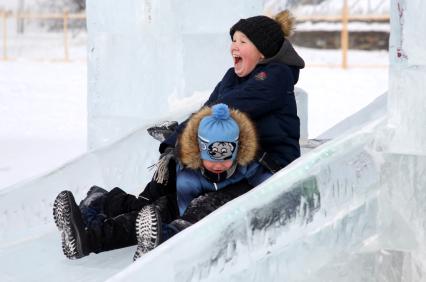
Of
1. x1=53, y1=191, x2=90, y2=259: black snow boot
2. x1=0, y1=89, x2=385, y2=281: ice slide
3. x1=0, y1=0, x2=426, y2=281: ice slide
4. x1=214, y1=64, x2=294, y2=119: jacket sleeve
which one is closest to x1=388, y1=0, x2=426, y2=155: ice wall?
x1=0, y1=0, x2=426, y2=281: ice slide

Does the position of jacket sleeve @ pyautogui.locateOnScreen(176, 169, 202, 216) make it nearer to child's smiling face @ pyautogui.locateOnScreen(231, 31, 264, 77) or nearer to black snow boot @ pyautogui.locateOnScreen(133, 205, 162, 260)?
black snow boot @ pyautogui.locateOnScreen(133, 205, 162, 260)

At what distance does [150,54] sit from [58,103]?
8192 millimetres

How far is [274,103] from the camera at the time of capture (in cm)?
400

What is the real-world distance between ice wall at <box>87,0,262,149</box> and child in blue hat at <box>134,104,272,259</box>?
1651mm

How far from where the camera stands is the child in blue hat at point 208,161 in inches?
143

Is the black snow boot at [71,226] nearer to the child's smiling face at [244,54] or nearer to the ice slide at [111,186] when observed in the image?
the ice slide at [111,186]

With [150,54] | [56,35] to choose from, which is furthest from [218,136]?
[56,35]

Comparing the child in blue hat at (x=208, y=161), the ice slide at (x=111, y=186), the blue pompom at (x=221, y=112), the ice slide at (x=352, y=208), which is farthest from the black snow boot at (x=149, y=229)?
the ice slide at (x=352, y=208)

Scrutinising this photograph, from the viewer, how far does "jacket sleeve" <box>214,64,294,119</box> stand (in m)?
3.97

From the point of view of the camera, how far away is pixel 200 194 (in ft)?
12.7

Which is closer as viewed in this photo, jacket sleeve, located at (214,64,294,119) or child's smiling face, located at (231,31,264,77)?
jacket sleeve, located at (214,64,294,119)

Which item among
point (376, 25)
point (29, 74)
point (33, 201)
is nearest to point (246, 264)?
point (33, 201)

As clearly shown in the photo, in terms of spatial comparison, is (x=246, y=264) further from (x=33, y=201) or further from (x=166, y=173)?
(x=33, y=201)

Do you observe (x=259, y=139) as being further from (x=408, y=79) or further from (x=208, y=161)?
(x=408, y=79)
